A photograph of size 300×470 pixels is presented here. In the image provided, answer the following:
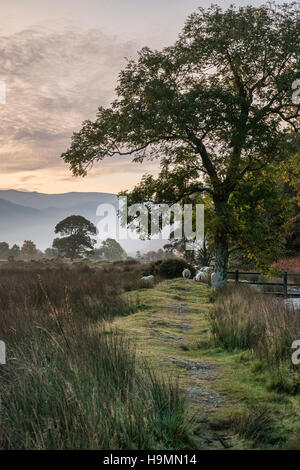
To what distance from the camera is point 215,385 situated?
16.4 feet

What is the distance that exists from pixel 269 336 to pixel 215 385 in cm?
154

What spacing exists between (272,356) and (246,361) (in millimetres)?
599

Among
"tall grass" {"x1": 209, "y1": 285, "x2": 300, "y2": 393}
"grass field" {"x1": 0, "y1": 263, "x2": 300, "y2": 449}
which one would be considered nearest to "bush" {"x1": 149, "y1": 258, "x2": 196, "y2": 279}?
"tall grass" {"x1": 209, "y1": 285, "x2": 300, "y2": 393}

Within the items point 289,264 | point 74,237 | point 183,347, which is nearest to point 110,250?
point 74,237

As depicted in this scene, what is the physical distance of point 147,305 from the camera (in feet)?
38.1

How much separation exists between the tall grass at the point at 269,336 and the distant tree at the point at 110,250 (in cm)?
8573

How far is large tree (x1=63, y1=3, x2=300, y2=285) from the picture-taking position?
13.6 metres

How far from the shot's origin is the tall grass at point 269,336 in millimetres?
4980

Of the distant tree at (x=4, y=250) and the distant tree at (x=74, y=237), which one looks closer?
the distant tree at (x=74, y=237)

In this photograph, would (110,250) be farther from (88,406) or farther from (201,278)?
(88,406)

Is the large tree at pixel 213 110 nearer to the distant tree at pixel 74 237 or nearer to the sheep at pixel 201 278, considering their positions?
the sheep at pixel 201 278

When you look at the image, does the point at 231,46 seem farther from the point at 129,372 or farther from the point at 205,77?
the point at 129,372

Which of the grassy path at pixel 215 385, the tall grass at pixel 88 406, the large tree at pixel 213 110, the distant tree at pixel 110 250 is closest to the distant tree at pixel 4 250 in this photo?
the distant tree at pixel 110 250
